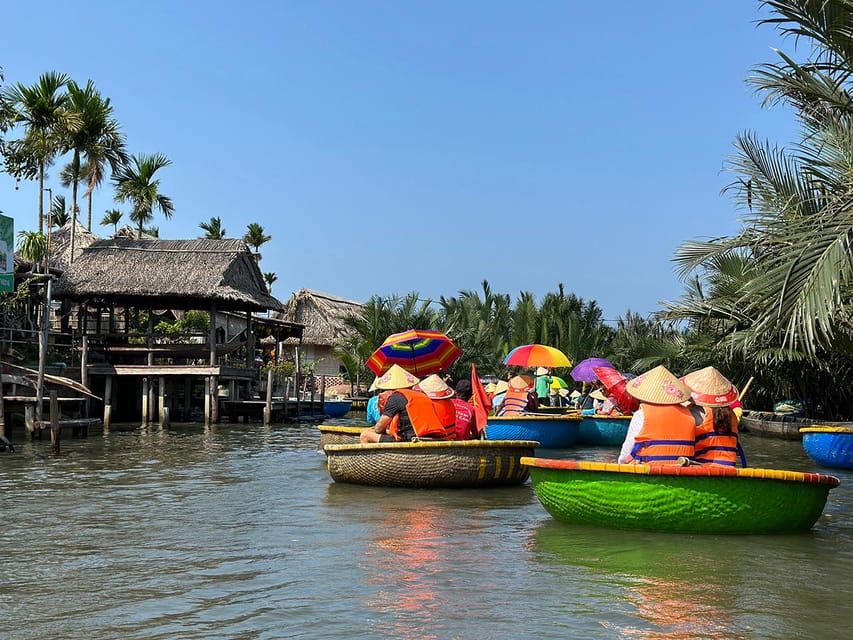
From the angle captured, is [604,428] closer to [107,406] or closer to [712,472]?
[712,472]

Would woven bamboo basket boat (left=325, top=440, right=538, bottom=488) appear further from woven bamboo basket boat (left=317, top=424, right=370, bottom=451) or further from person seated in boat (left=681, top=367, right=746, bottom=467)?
person seated in boat (left=681, top=367, right=746, bottom=467)

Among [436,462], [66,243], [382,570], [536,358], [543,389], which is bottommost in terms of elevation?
[382,570]

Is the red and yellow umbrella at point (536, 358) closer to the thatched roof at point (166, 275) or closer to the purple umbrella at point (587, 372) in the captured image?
the purple umbrella at point (587, 372)

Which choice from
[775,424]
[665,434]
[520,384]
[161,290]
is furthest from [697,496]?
[161,290]

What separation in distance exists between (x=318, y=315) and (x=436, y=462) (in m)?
39.2

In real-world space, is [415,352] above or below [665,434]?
above

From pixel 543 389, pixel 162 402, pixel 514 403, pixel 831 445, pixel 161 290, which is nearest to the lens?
pixel 831 445

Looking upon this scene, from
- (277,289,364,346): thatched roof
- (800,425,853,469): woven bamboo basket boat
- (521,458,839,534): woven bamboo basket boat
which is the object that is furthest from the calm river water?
(277,289,364,346): thatched roof

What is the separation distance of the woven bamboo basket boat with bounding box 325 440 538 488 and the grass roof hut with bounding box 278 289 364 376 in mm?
36873

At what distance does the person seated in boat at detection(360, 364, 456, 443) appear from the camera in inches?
512

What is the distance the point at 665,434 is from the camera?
395 inches

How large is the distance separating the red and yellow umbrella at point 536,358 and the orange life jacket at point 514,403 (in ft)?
8.22

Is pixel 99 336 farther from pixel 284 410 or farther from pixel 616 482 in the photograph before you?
pixel 616 482

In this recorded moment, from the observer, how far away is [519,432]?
65.1 ft
